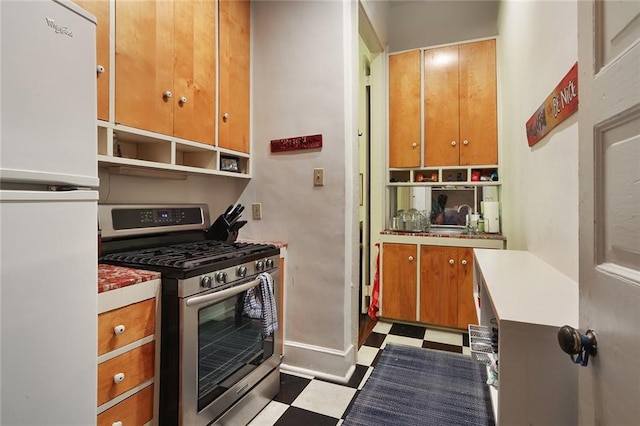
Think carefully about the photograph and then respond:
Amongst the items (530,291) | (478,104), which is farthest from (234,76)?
(478,104)

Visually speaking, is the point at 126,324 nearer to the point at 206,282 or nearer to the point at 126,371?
the point at 126,371

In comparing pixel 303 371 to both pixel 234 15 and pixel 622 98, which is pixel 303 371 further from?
pixel 234 15

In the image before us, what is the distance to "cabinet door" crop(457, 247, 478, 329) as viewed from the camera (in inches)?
107

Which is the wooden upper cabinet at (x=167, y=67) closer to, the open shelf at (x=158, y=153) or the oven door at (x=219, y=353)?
the open shelf at (x=158, y=153)

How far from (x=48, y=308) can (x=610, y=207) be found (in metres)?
1.24

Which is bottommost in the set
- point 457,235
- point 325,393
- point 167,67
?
point 325,393

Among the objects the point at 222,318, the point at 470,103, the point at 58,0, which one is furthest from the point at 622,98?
the point at 470,103

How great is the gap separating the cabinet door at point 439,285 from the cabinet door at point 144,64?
2.32 meters

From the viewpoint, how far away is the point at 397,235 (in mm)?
2980

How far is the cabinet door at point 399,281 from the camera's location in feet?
9.64

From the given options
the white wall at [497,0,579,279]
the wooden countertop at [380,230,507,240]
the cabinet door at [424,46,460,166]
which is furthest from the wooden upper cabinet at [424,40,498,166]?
the wooden countertop at [380,230,507,240]

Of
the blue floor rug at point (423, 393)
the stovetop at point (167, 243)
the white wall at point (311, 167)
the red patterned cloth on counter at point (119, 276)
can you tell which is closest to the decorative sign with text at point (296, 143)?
the white wall at point (311, 167)

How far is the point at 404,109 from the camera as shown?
3.18 m

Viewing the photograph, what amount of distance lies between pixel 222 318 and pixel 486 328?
1321 millimetres
